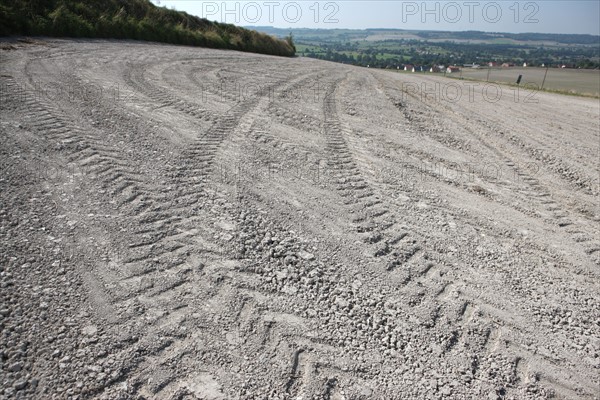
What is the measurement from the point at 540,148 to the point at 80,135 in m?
8.14

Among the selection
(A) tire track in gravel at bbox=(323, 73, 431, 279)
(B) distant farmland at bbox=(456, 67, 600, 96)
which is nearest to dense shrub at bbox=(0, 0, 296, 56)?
(A) tire track in gravel at bbox=(323, 73, 431, 279)

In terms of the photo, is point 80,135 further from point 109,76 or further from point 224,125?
point 109,76

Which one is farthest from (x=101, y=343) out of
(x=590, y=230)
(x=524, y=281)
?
(x=590, y=230)

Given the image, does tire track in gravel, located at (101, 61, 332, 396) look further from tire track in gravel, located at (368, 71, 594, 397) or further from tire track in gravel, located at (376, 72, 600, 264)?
tire track in gravel, located at (376, 72, 600, 264)

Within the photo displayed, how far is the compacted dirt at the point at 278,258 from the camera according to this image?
104 inches

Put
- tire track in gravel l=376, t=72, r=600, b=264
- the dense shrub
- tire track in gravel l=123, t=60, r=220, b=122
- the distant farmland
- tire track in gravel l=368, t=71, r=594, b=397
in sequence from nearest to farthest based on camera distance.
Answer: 1. tire track in gravel l=368, t=71, r=594, b=397
2. tire track in gravel l=376, t=72, r=600, b=264
3. tire track in gravel l=123, t=60, r=220, b=122
4. the dense shrub
5. the distant farmland

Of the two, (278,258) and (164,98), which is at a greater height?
(164,98)

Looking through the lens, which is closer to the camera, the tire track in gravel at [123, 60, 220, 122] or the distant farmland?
the tire track in gravel at [123, 60, 220, 122]

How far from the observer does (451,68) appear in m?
30.8

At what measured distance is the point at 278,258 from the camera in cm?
373

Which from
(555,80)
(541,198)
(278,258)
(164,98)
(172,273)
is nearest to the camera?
(172,273)

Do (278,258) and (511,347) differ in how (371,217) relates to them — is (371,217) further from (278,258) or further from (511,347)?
(511,347)

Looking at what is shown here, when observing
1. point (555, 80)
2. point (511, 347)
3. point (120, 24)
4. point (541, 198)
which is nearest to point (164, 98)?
point (541, 198)

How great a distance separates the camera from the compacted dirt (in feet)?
8.71
